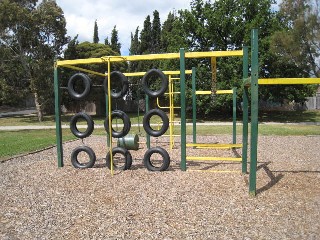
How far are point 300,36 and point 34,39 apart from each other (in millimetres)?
19715

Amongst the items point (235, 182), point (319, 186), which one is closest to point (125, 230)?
point (235, 182)

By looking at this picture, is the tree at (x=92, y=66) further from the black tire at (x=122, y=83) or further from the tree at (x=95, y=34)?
the black tire at (x=122, y=83)

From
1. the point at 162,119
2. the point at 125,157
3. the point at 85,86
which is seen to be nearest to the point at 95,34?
the point at 85,86

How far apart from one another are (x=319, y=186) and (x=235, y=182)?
4.44ft

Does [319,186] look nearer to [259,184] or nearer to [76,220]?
[259,184]

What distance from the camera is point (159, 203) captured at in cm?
472

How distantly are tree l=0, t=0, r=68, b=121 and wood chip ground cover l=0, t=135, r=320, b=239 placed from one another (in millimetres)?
18877

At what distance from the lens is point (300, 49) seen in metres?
24.0

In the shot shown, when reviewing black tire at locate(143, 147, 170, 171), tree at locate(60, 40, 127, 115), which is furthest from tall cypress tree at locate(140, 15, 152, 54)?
black tire at locate(143, 147, 170, 171)

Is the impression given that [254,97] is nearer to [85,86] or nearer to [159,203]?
[159,203]

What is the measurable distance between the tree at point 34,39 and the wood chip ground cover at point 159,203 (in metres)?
18.9

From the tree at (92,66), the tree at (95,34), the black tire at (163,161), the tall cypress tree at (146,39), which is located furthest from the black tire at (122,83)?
the tree at (95,34)

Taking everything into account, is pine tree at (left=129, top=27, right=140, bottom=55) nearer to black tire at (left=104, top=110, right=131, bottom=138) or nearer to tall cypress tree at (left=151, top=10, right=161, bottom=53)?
tall cypress tree at (left=151, top=10, right=161, bottom=53)

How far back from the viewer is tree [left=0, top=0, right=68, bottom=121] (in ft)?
80.6
